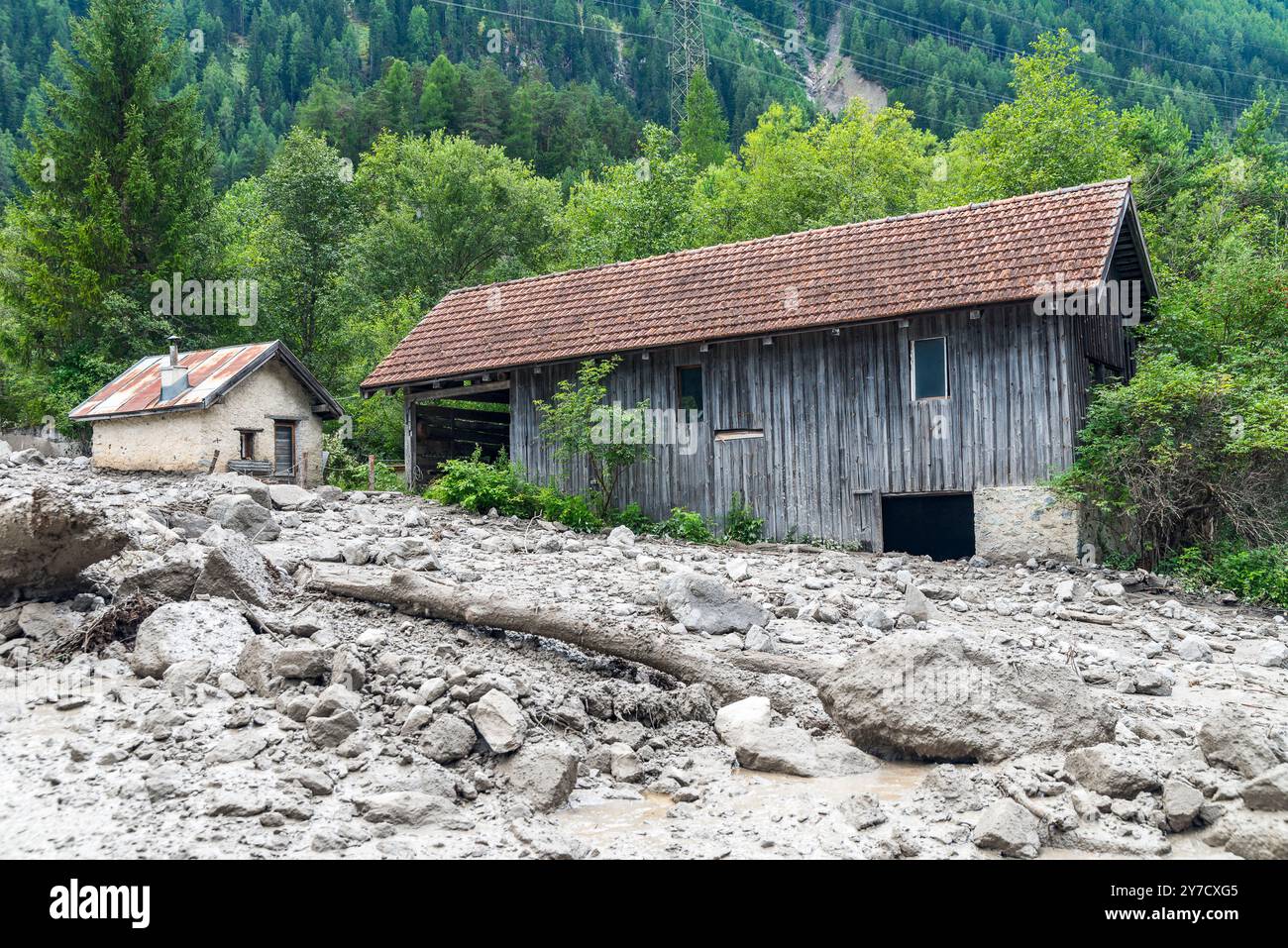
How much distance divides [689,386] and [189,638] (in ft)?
45.6

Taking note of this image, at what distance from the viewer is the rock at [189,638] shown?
8.84 m

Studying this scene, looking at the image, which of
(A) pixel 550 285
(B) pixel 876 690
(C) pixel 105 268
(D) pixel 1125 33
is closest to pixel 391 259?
(C) pixel 105 268

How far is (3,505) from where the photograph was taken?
9.30 m

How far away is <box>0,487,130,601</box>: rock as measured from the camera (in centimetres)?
934

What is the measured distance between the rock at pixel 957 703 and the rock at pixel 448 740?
3002 mm

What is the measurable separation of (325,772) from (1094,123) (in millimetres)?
33333

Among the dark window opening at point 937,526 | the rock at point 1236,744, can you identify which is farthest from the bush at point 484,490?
the rock at point 1236,744

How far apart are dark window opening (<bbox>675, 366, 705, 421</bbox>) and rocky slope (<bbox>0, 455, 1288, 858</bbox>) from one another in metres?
9.28

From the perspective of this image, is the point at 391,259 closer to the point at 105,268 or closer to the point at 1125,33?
the point at 105,268

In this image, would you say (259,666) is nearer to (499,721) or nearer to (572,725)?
(499,721)

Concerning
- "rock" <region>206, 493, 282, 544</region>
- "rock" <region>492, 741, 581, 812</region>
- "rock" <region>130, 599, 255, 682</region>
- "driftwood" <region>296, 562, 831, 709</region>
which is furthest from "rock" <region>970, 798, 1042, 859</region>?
"rock" <region>206, 493, 282, 544</region>

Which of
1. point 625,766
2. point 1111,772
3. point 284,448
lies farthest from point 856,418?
point 284,448

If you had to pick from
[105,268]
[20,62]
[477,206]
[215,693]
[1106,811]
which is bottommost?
[1106,811]

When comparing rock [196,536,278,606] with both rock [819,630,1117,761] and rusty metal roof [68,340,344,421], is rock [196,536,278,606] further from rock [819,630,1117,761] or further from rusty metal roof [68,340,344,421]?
rusty metal roof [68,340,344,421]
